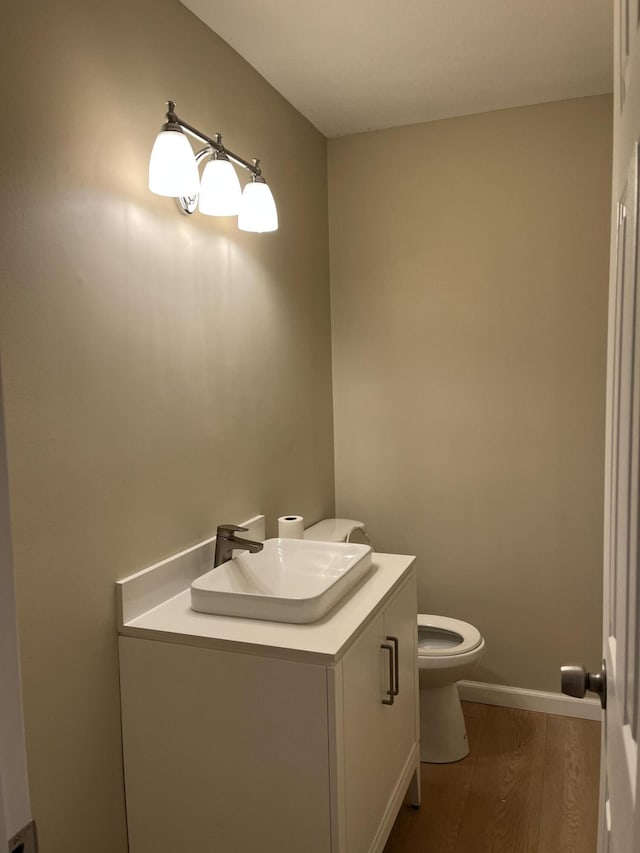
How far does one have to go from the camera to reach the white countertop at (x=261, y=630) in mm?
1561

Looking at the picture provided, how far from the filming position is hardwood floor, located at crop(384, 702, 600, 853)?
6.97ft

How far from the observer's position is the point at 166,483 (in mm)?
1895

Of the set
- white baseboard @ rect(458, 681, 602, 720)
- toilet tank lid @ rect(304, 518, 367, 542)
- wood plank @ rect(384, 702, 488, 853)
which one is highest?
toilet tank lid @ rect(304, 518, 367, 542)

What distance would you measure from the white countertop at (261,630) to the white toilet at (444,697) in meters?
0.71

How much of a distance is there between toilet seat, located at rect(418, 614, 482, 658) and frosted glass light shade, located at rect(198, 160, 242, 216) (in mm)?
1712

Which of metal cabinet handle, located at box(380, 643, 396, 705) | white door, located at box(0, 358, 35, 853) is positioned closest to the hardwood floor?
metal cabinet handle, located at box(380, 643, 396, 705)

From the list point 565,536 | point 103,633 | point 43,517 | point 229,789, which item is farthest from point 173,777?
point 565,536

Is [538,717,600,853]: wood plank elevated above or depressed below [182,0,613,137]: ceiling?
below

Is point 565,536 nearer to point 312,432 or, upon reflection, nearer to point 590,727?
point 590,727

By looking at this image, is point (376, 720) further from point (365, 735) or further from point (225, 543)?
point (225, 543)

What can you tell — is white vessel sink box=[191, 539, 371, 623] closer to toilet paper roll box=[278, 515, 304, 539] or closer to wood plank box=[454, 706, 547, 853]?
toilet paper roll box=[278, 515, 304, 539]

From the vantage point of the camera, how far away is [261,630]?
1.65m

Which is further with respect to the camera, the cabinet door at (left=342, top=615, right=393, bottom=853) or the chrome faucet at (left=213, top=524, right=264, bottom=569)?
the chrome faucet at (left=213, top=524, right=264, bottom=569)

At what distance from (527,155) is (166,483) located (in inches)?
77.5
